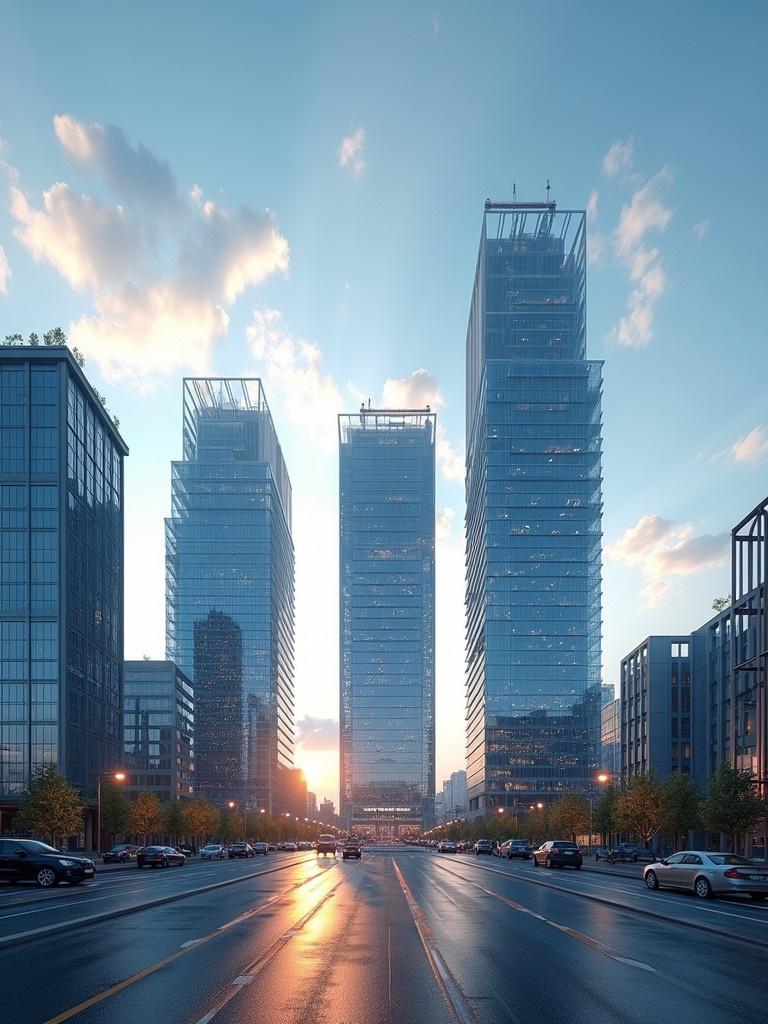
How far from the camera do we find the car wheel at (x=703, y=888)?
30938 mm

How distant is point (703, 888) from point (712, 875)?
1.11 metres

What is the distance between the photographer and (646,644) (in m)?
107

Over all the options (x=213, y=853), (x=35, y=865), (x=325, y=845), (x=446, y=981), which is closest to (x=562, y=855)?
(x=35, y=865)

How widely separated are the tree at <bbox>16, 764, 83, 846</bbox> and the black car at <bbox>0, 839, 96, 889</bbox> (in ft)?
113

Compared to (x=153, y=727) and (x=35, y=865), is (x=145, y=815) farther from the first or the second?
(x=153, y=727)

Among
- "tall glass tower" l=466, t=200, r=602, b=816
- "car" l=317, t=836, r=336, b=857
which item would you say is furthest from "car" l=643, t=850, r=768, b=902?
"tall glass tower" l=466, t=200, r=602, b=816

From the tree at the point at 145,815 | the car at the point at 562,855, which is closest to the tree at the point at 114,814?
the tree at the point at 145,815

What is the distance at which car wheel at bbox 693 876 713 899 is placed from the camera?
1218 inches

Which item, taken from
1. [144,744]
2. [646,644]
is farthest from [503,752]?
[646,644]

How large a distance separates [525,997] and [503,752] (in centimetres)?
18603

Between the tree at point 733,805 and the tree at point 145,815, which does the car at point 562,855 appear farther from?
the tree at point 145,815

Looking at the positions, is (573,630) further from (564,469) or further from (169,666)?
(169,666)

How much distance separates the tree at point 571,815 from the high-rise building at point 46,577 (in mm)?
48815

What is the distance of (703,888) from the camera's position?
3128 centimetres
